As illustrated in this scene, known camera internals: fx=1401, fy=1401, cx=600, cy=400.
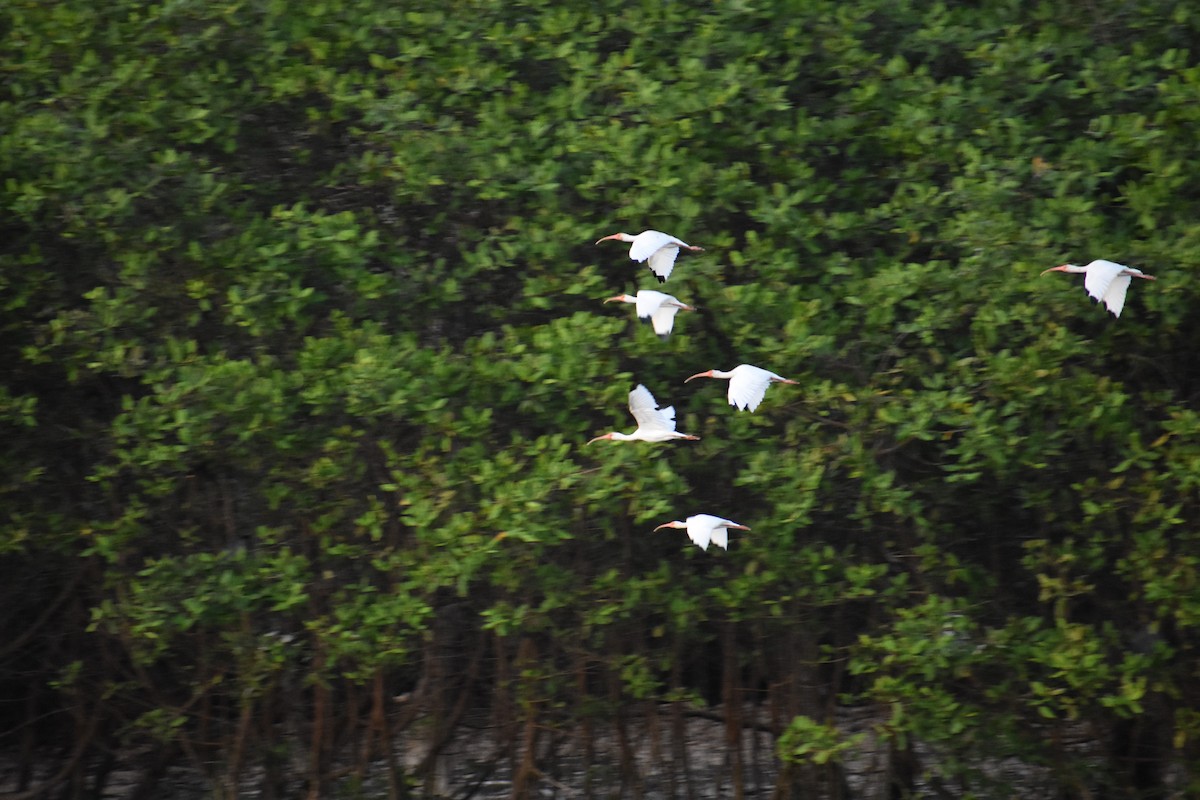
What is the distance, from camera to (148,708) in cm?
620

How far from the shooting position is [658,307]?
195 inches

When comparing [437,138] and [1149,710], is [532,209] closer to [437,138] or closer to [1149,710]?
[437,138]

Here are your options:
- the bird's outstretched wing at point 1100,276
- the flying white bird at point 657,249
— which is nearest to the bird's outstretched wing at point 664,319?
the flying white bird at point 657,249

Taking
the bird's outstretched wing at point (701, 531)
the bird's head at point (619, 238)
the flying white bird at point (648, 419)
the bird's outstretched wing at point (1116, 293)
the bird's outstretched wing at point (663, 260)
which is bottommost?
the bird's outstretched wing at point (701, 531)

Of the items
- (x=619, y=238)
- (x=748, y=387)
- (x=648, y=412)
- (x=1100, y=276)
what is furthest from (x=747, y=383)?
(x=1100, y=276)

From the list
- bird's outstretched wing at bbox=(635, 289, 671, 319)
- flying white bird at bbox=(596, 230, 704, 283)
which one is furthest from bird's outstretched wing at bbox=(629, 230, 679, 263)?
bird's outstretched wing at bbox=(635, 289, 671, 319)

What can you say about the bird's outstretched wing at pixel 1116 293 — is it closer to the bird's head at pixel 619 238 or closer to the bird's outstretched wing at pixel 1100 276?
the bird's outstretched wing at pixel 1100 276

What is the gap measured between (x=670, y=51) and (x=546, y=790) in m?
3.21

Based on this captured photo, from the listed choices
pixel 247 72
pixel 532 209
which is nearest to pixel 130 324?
pixel 247 72

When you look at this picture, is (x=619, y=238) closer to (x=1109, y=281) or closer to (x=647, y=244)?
(x=647, y=244)

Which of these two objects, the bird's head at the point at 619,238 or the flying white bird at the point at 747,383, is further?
the bird's head at the point at 619,238

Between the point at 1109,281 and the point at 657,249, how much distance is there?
153 cm

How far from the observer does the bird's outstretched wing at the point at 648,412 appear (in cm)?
486

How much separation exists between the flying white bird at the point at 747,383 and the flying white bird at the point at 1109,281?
105 cm
